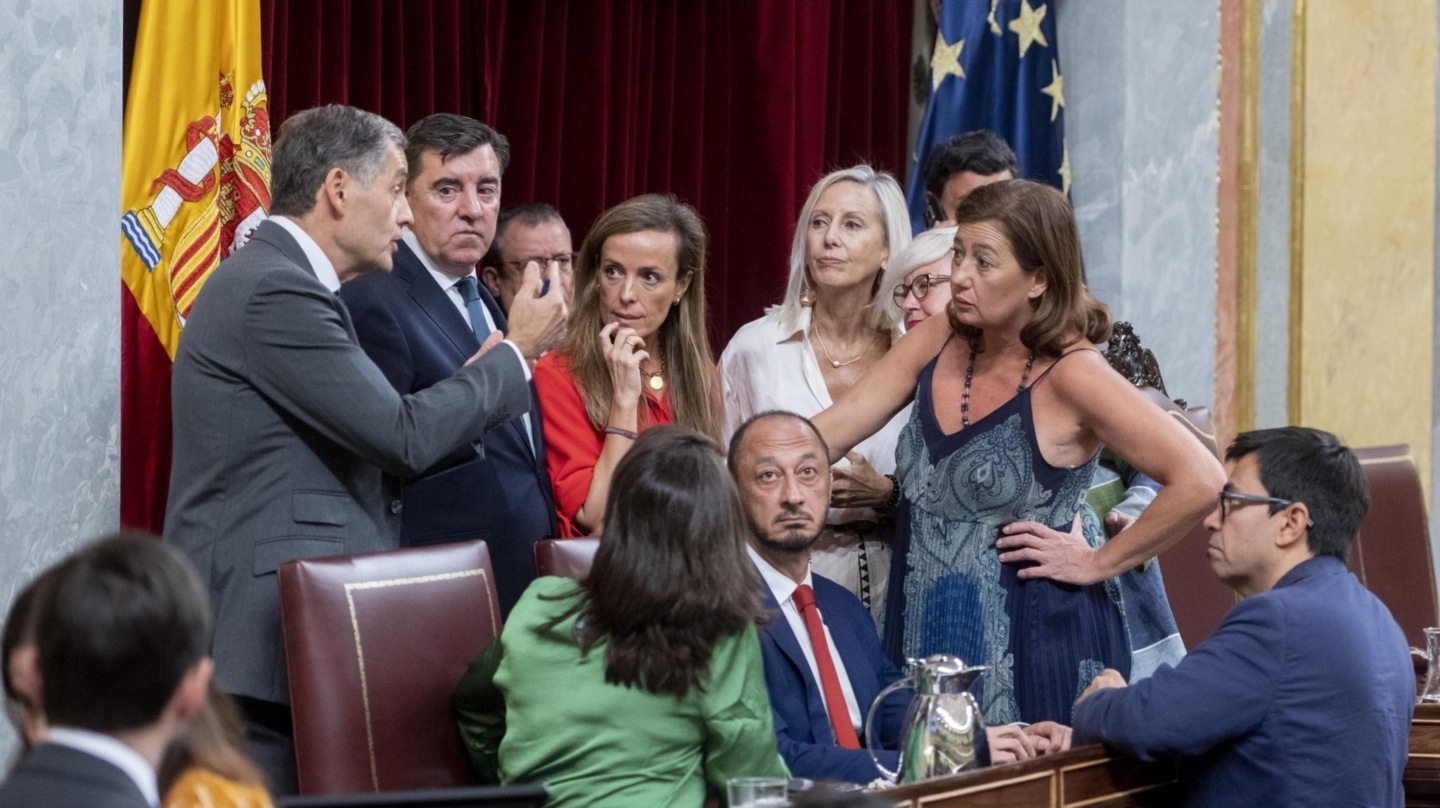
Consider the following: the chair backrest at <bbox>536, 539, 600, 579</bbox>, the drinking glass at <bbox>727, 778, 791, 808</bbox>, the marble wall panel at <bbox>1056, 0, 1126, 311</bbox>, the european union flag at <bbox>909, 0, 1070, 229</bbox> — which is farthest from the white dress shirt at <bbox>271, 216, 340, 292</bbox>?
the marble wall panel at <bbox>1056, 0, 1126, 311</bbox>

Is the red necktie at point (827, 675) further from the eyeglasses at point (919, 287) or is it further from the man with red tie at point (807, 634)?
the eyeglasses at point (919, 287)

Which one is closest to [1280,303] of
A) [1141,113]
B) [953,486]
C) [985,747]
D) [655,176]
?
[1141,113]

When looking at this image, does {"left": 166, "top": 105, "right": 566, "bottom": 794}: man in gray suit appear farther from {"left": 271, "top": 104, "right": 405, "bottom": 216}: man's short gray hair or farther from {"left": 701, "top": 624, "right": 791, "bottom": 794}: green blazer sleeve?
{"left": 701, "top": 624, "right": 791, "bottom": 794}: green blazer sleeve

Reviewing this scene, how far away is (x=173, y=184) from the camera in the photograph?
12.3ft

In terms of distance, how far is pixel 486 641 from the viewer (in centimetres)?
288

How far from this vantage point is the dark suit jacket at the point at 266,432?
2.70 metres

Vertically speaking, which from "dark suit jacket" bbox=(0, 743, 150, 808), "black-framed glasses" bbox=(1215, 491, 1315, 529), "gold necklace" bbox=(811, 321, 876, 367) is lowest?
"dark suit jacket" bbox=(0, 743, 150, 808)

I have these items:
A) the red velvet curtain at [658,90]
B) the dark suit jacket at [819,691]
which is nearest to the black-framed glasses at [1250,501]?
the dark suit jacket at [819,691]

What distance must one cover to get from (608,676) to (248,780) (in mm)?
720

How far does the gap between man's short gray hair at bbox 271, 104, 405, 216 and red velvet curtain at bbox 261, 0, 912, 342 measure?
1500 millimetres

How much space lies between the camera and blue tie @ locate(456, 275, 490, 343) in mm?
3479

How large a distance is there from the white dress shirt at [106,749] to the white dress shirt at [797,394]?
2.08 meters

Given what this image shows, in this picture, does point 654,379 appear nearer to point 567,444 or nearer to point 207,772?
point 567,444

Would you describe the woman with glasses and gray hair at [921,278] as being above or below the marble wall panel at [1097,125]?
below
